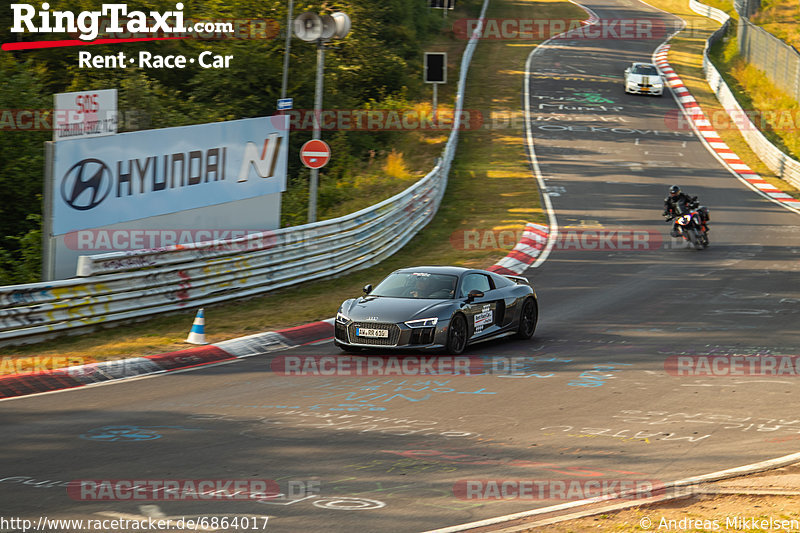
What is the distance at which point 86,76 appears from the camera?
111 feet

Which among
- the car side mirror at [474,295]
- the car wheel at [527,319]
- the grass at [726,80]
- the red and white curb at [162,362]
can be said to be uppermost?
the grass at [726,80]

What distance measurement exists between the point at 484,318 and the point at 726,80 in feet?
135

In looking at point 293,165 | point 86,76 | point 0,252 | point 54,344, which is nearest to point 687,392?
point 54,344

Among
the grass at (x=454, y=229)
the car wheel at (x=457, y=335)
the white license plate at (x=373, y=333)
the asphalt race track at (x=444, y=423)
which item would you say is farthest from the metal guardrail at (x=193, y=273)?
the car wheel at (x=457, y=335)

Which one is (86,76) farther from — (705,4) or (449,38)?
(705,4)

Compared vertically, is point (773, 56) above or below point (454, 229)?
above

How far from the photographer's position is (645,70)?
48.6 metres

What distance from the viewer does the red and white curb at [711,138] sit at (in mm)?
32628

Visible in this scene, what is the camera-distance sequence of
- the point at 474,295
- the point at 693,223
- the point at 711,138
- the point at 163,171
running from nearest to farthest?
the point at 474,295 → the point at 163,171 → the point at 693,223 → the point at 711,138

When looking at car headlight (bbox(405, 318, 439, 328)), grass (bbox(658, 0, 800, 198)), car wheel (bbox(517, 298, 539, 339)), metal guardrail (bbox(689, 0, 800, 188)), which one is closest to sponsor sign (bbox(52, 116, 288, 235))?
car headlight (bbox(405, 318, 439, 328))

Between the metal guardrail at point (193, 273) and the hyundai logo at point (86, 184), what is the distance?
111cm

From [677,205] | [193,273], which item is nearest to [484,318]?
[193,273]

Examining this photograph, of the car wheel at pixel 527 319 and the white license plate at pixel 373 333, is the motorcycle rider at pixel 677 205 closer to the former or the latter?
the car wheel at pixel 527 319

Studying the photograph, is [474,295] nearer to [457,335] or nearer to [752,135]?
[457,335]
